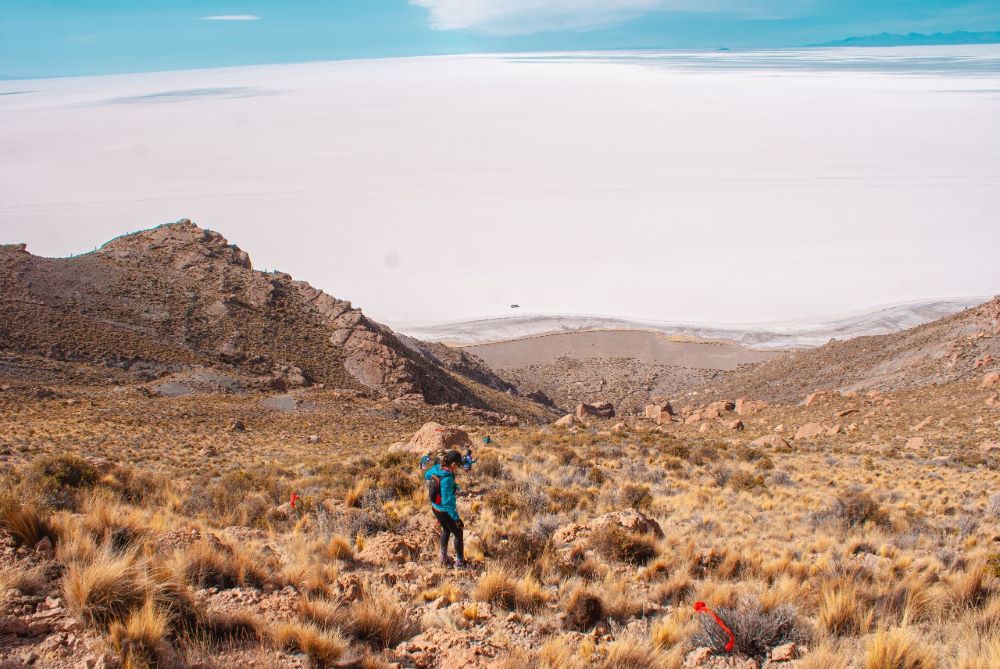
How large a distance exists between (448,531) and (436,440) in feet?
17.9

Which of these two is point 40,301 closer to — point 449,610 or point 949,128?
point 449,610

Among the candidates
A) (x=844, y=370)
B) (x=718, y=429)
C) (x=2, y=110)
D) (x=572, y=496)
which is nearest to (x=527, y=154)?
(x=844, y=370)

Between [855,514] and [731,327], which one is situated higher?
[731,327]

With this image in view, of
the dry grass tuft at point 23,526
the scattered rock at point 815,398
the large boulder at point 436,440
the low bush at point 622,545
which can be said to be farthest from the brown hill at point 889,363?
the dry grass tuft at point 23,526

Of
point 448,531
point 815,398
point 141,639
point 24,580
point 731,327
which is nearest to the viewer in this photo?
point 141,639

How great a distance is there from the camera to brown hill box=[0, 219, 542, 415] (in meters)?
20.0

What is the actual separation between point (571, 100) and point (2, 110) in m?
136

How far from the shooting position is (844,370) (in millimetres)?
24875

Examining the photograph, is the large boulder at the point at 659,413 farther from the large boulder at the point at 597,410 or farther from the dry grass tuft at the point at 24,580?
the dry grass tuft at the point at 24,580

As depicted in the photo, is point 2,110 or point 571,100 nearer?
point 571,100

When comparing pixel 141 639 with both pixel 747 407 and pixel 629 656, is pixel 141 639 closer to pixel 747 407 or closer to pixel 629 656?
pixel 629 656

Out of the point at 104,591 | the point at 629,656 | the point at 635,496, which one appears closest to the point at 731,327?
the point at 635,496

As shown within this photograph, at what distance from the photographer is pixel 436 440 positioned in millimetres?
11344

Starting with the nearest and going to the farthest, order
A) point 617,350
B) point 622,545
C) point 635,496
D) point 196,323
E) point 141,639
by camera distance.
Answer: point 141,639, point 622,545, point 635,496, point 196,323, point 617,350
